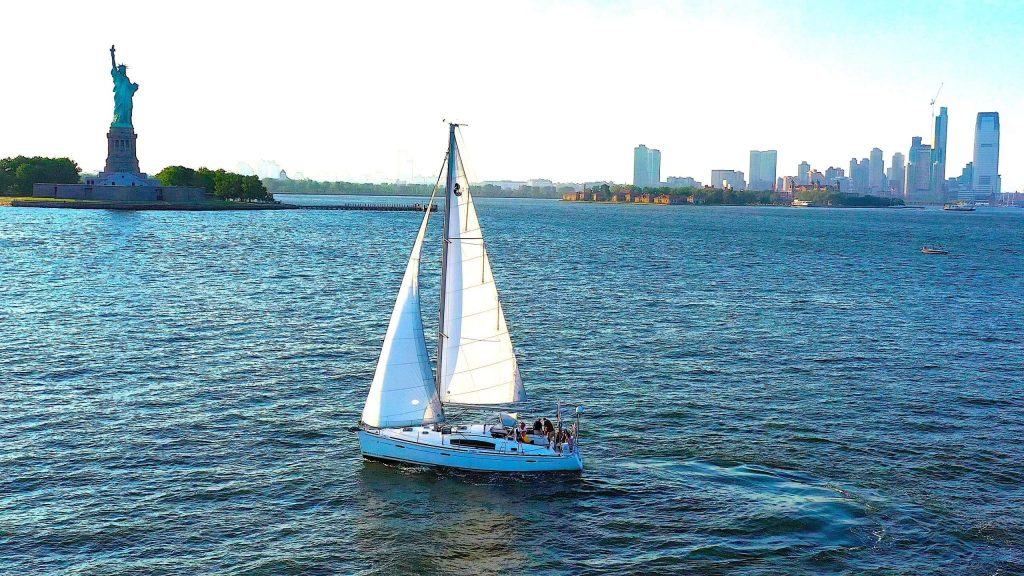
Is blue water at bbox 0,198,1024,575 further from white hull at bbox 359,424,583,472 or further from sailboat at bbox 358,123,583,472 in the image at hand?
sailboat at bbox 358,123,583,472

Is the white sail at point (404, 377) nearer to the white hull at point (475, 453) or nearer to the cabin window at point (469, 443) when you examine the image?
the white hull at point (475, 453)

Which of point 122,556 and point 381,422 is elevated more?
point 381,422

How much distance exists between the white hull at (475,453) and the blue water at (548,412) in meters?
0.80

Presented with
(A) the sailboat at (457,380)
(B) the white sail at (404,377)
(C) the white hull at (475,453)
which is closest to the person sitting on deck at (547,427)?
(A) the sailboat at (457,380)

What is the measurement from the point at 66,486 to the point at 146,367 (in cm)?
1871

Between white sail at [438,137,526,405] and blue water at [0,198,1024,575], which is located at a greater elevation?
white sail at [438,137,526,405]

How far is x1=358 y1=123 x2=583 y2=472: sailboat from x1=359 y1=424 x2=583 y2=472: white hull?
0.13 feet

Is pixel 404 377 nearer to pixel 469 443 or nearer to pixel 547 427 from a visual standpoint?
pixel 469 443

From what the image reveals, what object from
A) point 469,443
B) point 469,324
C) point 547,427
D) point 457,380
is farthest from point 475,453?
point 469,324

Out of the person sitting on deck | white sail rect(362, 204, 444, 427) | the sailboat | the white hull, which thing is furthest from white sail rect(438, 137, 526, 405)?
the white hull

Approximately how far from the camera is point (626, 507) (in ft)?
116

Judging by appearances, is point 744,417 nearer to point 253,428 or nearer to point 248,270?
point 253,428

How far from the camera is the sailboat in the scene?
123ft

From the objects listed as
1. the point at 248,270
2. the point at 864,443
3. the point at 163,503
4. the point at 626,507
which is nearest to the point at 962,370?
the point at 864,443
